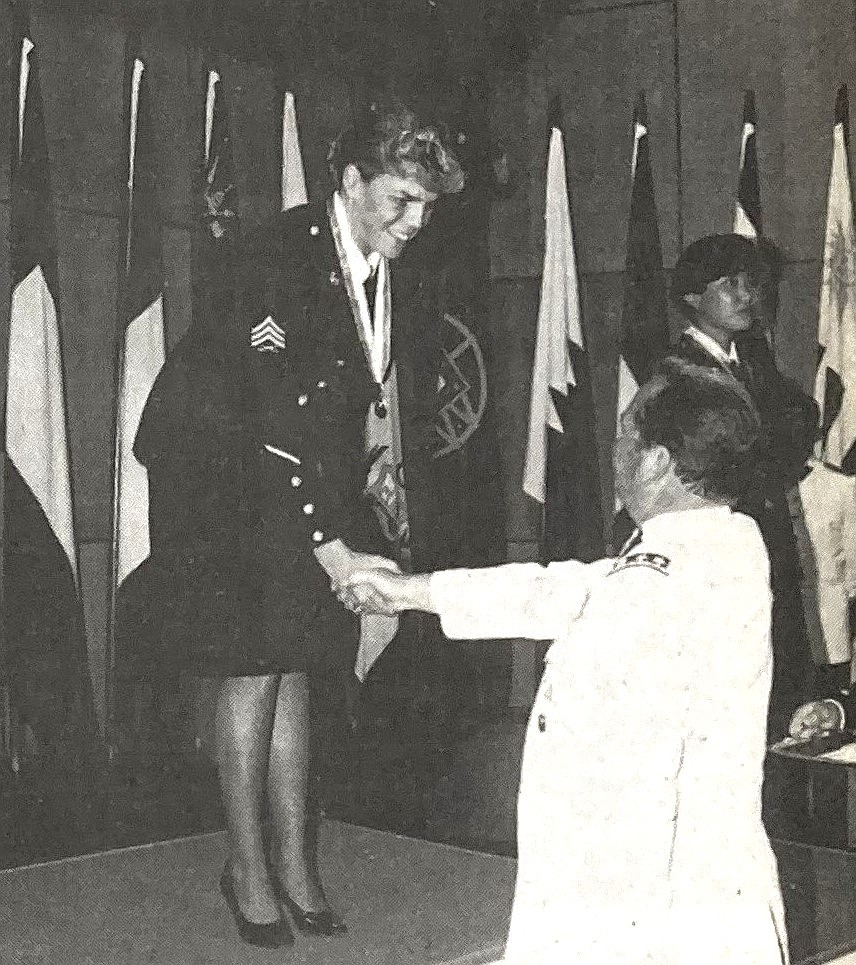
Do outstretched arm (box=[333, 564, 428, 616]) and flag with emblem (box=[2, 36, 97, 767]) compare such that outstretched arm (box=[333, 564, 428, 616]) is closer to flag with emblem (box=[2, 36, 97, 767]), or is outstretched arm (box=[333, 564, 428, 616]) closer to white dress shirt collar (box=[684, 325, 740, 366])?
flag with emblem (box=[2, 36, 97, 767])

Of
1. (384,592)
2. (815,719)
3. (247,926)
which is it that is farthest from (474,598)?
Answer: (815,719)

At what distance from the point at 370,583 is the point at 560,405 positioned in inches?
28.9

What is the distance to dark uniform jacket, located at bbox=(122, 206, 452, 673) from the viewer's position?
281 centimetres

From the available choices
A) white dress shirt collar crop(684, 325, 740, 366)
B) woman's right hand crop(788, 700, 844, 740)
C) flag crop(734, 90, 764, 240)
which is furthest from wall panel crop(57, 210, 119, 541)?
woman's right hand crop(788, 700, 844, 740)

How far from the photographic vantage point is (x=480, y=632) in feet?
10.2

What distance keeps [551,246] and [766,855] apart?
1411 mm

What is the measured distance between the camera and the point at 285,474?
2.94m

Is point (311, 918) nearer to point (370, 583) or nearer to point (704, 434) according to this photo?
point (370, 583)

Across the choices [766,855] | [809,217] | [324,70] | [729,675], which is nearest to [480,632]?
[729,675]

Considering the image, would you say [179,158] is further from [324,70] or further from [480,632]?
[480,632]

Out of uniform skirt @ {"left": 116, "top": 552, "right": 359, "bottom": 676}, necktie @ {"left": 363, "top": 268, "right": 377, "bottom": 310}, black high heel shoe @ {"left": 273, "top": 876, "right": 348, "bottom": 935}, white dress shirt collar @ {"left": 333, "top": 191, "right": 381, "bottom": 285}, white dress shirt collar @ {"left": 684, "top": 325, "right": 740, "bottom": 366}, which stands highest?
white dress shirt collar @ {"left": 333, "top": 191, "right": 381, "bottom": 285}

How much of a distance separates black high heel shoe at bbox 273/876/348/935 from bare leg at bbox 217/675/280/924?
0.03m

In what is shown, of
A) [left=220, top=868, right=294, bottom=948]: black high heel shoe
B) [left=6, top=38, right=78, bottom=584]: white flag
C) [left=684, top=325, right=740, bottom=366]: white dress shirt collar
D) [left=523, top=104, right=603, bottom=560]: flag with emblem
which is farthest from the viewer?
[left=684, top=325, right=740, bottom=366]: white dress shirt collar

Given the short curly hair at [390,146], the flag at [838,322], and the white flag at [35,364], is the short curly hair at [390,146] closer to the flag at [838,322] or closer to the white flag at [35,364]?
the white flag at [35,364]
